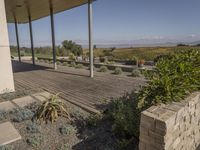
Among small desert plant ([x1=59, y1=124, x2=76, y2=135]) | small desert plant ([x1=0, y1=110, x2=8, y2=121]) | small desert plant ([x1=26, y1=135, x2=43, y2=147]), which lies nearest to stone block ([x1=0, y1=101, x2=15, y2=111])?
small desert plant ([x1=0, y1=110, x2=8, y2=121])

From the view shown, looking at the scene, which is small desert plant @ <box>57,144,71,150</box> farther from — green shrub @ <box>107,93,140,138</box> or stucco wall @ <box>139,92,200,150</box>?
stucco wall @ <box>139,92,200,150</box>

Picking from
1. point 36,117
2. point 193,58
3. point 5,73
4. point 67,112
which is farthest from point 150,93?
point 5,73

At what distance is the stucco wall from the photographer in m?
1.60

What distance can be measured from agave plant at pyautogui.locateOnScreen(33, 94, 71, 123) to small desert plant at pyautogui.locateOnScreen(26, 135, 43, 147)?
434mm

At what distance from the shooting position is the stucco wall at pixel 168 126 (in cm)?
160

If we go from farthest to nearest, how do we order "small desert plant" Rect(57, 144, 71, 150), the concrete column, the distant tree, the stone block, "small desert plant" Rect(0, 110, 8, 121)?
the distant tree, the concrete column, the stone block, "small desert plant" Rect(0, 110, 8, 121), "small desert plant" Rect(57, 144, 71, 150)

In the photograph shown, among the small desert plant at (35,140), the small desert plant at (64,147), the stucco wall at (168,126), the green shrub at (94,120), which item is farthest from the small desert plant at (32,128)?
the stucco wall at (168,126)

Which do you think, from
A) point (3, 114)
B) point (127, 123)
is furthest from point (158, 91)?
point (3, 114)

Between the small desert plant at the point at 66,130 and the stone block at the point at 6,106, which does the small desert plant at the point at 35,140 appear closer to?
the small desert plant at the point at 66,130

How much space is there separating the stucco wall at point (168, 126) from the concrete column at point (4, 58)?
14.4ft

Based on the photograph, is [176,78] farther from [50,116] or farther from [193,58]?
[50,116]

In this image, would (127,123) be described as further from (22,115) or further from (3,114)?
(3,114)

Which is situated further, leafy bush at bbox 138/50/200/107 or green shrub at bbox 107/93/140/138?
green shrub at bbox 107/93/140/138

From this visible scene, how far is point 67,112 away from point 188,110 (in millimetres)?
2097
